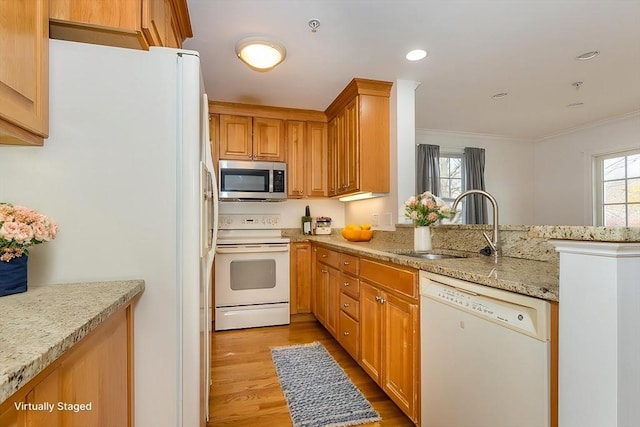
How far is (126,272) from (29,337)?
50 centimetres

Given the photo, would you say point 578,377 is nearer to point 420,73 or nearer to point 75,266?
point 75,266

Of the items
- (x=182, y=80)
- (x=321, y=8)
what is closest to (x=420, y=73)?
(x=321, y=8)

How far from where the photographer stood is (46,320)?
0.70 metres

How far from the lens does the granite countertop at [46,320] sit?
494 millimetres

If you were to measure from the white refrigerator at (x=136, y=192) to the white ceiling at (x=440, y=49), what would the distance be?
0.99 metres

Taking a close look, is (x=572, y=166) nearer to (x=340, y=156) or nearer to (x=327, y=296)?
(x=340, y=156)

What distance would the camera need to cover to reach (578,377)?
78cm

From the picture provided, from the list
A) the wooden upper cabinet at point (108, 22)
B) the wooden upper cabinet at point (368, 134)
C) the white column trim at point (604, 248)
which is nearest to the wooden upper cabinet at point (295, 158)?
the wooden upper cabinet at point (368, 134)

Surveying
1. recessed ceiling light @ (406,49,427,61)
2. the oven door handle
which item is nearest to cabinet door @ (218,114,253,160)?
the oven door handle

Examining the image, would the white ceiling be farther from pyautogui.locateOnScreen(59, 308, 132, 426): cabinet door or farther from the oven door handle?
pyautogui.locateOnScreen(59, 308, 132, 426): cabinet door

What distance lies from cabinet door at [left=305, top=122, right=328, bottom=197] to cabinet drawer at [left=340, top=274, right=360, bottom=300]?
1.45 m

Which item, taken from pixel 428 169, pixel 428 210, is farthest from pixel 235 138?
pixel 428 169

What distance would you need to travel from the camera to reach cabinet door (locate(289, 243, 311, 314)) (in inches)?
Result: 130

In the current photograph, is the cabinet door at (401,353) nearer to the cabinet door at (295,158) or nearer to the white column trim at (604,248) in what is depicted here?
the white column trim at (604,248)
